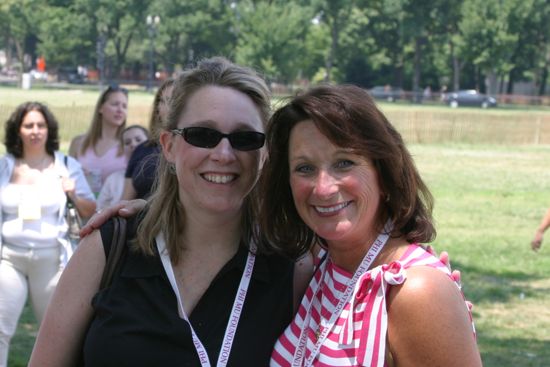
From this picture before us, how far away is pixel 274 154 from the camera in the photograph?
2666 millimetres

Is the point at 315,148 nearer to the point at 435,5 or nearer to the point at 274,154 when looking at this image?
the point at 274,154

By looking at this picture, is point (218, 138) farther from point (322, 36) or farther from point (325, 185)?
point (322, 36)

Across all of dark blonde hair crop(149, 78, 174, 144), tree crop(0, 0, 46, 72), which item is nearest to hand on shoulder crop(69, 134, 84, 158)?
dark blonde hair crop(149, 78, 174, 144)

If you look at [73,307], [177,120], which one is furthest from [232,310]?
[177,120]

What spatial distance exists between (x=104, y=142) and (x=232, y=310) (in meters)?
5.86

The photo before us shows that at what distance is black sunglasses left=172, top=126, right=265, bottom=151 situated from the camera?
275 centimetres

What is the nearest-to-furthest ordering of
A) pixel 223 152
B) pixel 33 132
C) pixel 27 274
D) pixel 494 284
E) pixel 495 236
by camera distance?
pixel 223 152 → pixel 27 274 → pixel 33 132 → pixel 494 284 → pixel 495 236

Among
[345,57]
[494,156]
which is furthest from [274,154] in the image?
[345,57]

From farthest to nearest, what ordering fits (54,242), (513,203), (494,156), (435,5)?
(435,5) < (494,156) < (513,203) < (54,242)

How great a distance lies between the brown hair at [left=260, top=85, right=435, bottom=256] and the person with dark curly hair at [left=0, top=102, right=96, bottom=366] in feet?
12.6

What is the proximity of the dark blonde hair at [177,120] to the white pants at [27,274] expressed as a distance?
3417mm

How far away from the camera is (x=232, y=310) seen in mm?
2639

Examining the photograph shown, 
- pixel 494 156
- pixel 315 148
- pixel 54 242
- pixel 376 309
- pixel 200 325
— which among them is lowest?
pixel 494 156

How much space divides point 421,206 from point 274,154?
46cm
